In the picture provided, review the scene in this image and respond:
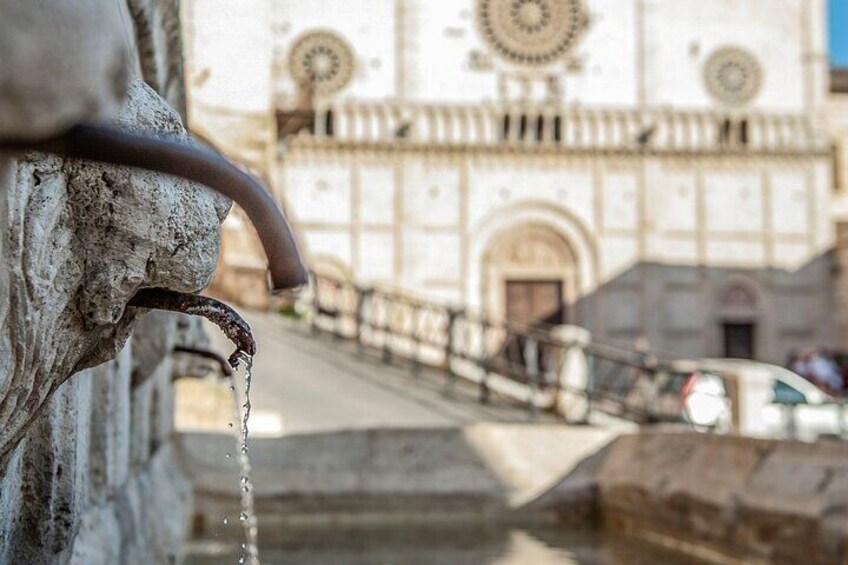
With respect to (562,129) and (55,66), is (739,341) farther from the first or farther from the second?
(55,66)

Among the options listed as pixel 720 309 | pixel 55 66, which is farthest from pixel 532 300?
pixel 55 66

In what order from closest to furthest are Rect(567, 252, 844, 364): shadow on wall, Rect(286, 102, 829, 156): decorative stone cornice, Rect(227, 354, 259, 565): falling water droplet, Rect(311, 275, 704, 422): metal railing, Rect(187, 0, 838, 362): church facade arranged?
Rect(227, 354, 259, 565): falling water droplet → Rect(311, 275, 704, 422): metal railing → Rect(187, 0, 838, 362): church facade → Rect(286, 102, 829, 156): decorative stone cornice → Rect(567, 252, 844, 364): shadow on wall

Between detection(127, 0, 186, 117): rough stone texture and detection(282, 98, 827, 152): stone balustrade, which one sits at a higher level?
detection(282, 98, 827, 152): stone balustrade

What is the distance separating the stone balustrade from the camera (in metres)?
27.0

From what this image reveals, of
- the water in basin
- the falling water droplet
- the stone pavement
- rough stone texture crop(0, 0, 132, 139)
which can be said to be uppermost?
rough stone texture crop(0, 0, 132, 139)

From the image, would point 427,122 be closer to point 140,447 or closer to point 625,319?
point 625,319

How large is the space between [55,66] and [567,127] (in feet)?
89.7

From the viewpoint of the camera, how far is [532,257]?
90.8 feet

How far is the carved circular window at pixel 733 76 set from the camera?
28.7 meters

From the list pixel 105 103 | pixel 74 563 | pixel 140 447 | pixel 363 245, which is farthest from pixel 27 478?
pixel 363 245

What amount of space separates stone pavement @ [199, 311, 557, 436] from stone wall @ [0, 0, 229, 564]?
6.39 metres

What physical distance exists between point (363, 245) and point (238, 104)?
417 inches

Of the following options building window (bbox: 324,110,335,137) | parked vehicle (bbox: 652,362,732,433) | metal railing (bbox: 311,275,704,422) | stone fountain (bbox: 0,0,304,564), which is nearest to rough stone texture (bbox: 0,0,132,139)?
stone fountain (bbox: 0,0,304,564)

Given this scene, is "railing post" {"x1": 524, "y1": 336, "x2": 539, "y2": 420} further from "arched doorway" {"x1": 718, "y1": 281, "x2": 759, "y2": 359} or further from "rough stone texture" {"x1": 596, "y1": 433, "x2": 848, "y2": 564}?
"arched doorway" {"x1": 718, "y1": 281, "x2": 759, "y2": 359}
